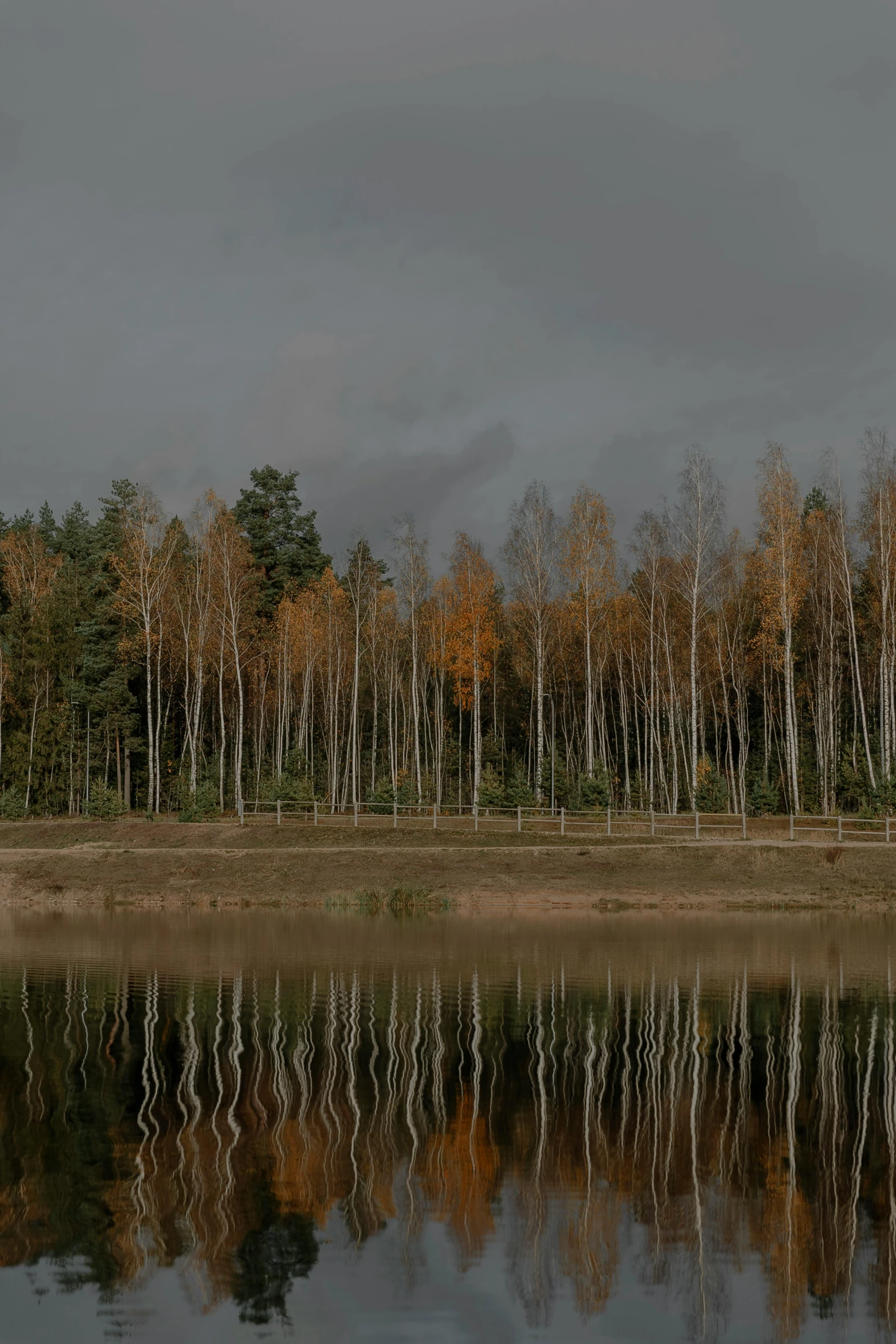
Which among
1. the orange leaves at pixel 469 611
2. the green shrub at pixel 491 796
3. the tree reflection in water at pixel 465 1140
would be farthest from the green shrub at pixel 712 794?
the tree reflection in water at pixel 465 1140

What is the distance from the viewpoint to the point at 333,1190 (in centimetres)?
1106

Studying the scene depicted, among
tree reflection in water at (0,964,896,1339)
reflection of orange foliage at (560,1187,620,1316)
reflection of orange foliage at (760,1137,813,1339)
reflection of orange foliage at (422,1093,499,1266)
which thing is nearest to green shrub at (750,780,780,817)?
tree reflection in water at (0,964,896,1339)

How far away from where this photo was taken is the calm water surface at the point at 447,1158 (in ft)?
28.7

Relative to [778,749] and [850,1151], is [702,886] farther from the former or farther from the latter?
[778,749]

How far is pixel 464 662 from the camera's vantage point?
64.1 metres

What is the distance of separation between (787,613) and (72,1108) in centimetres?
4419

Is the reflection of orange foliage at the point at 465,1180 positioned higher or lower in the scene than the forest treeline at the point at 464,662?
lower

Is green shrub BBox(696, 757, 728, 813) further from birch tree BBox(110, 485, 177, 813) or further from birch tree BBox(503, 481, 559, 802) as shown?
birch tree BBox(110, 485, 177, 813)

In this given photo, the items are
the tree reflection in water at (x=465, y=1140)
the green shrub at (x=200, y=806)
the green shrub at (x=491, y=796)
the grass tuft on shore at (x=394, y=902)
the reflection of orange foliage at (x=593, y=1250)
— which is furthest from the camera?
the green shrub at (x=200, y=806)

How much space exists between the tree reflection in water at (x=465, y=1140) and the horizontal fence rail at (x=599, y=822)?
2460 centimetres

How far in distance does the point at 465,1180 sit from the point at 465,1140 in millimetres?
1336

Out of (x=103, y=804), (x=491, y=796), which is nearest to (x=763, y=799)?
(x=491, y=796)

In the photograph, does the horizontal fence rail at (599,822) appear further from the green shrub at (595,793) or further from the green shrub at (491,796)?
the green shrub at (595,793)

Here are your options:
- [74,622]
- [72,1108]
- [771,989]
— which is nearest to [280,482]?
[74,622]
